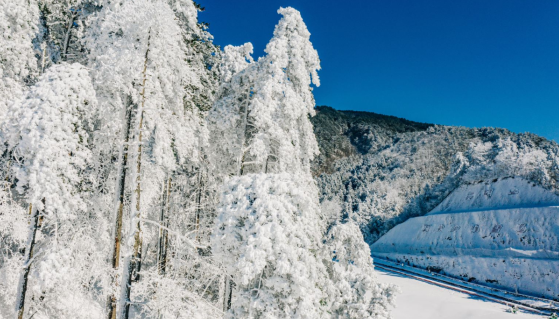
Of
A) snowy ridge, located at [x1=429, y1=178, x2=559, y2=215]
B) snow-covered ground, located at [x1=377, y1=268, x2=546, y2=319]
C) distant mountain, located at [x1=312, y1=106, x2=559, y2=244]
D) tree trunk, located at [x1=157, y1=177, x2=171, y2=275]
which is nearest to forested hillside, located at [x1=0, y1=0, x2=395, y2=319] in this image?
tree trunk, located at [x1=157, y1=177, x2=171, y2=275]

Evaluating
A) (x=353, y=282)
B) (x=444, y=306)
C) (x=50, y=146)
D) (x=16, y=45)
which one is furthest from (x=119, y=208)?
(x=444, y=306)

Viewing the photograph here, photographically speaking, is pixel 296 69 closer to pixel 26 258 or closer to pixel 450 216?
pixel 26 258

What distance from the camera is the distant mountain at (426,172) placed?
50.6 m

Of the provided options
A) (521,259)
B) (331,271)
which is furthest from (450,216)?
(331,271)

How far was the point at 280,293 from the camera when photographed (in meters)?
7.32

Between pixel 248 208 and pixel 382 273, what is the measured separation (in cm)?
3796

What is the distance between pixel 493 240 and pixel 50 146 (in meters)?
44.4

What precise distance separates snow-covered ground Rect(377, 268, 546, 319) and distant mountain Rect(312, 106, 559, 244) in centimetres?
1651

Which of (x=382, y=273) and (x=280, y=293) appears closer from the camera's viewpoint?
(x=280, y=293)

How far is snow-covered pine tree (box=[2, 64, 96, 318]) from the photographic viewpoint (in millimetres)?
7129

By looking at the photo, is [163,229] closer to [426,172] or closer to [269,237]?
[269,237]

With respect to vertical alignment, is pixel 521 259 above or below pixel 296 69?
below

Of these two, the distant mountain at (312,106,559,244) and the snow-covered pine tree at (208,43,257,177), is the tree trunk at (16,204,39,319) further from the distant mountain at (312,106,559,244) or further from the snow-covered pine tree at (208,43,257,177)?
the distant mountain at (312,106,559,244)

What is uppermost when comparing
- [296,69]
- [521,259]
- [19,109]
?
[296,69]
